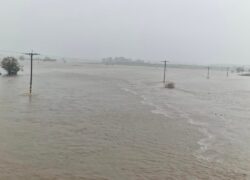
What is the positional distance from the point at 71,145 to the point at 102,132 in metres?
4.25

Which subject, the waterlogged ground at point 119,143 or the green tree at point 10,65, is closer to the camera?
the waterlogged ground at point 119,143

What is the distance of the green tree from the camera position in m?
83.1

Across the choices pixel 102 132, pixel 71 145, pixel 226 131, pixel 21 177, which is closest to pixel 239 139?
pixel 226 131

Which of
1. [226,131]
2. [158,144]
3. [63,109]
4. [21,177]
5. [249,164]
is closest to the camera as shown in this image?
[21,177]

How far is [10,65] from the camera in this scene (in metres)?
84.1

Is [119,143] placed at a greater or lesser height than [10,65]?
lesser

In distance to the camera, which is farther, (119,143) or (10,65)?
(10,65)

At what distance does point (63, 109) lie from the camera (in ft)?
107

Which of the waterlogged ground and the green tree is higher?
the green tree

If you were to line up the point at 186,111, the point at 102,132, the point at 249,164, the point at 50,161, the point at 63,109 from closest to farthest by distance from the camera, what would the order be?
the point at 50,161, the point at 249,164, the point at 102,132, the point at 63,109, the point at 186,111

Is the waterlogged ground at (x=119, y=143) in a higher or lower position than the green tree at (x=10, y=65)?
lower

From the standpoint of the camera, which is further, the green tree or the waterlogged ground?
the green tree

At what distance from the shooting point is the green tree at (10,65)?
83125 millimetres

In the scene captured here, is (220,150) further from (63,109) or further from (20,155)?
(63,109)
